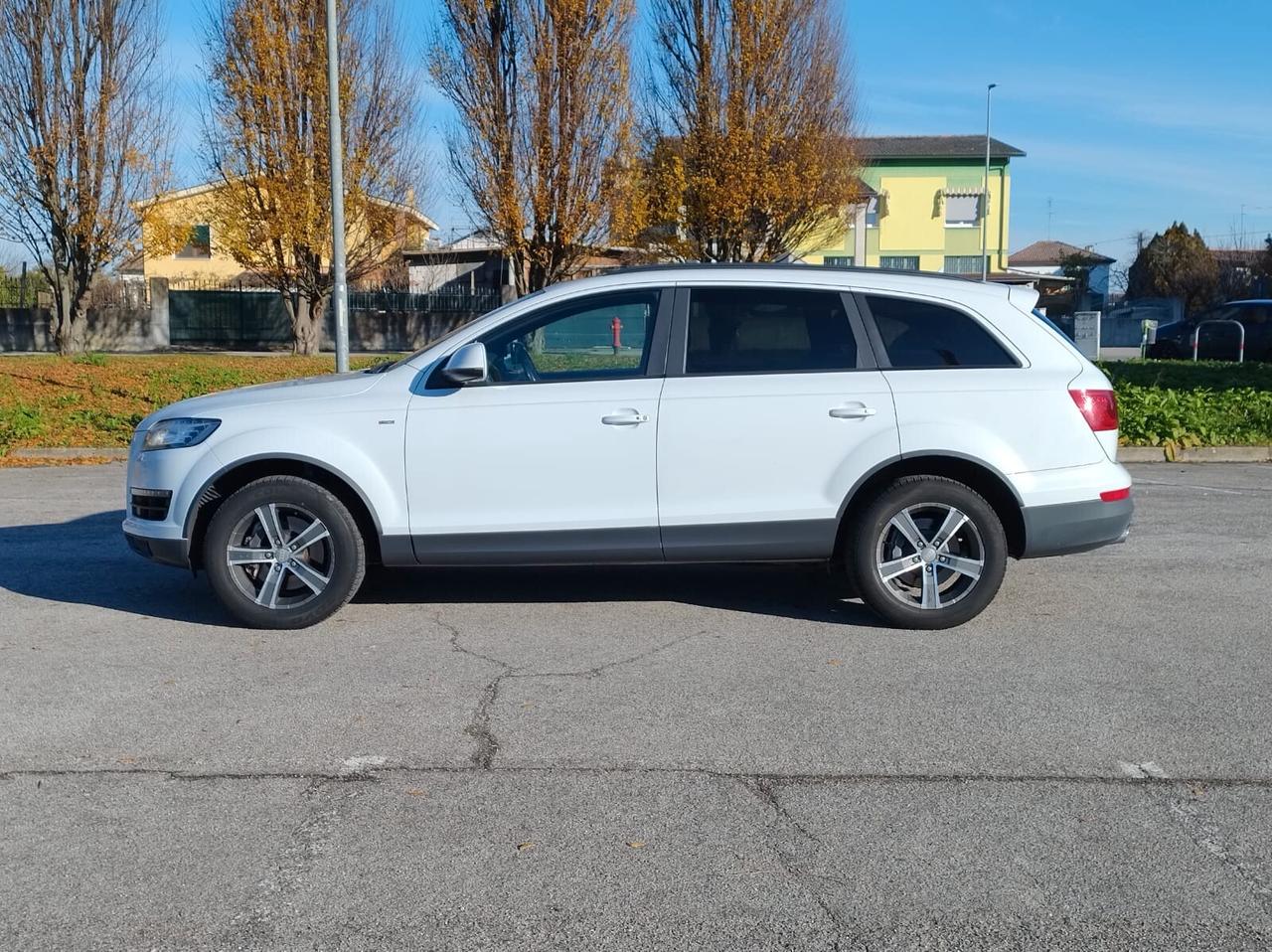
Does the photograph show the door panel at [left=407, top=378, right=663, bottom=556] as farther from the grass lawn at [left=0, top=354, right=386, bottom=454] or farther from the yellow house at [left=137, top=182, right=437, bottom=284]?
the yellow house at [left=137, top=182, right=437, bottom=284]

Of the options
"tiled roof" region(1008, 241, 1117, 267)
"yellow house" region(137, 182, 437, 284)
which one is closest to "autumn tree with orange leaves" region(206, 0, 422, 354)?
"yellow house" region(137, 182, 437, 284)

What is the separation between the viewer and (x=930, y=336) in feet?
20.7

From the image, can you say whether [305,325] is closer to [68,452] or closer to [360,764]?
[68,452]

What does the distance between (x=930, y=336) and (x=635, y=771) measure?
302 centimetres

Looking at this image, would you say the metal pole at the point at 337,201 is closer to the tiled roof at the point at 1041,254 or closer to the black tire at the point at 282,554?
the black tire at the point at 282,554

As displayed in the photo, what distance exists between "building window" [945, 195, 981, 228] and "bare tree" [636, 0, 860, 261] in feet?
106

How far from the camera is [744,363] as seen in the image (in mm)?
6227

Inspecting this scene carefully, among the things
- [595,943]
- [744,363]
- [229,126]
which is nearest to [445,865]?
[595,943]

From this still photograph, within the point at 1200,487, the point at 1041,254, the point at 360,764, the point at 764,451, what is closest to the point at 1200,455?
the point at 1200,487

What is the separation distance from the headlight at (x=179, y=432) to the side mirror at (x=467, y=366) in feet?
4.01

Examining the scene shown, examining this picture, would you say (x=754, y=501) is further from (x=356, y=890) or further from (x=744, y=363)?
(x=356, y=890)

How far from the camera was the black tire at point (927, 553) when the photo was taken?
614 cm

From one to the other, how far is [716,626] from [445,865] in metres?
2.91

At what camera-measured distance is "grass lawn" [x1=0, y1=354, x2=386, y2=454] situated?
14211 mm
